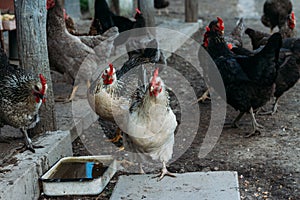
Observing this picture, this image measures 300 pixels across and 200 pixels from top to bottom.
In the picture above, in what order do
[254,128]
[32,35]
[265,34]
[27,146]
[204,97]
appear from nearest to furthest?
[27,146], [32,35], [254,128], [204,97], [265,34]

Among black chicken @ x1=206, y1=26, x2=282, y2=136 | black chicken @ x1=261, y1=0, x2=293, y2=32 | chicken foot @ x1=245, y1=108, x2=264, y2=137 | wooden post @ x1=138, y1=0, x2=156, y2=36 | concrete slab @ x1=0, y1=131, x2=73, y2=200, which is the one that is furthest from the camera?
black chicken @ x1=261, y1=0, x2=293, y2=32

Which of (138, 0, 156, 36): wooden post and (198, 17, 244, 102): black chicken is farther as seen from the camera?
(138, 0, 156, 36): wooden post

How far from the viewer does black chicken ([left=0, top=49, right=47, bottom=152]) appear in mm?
3805

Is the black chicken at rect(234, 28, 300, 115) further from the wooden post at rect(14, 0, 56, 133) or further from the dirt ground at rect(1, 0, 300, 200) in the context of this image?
the wooden post at rect(14, 0, 56, 133)

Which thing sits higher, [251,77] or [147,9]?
[147,9]

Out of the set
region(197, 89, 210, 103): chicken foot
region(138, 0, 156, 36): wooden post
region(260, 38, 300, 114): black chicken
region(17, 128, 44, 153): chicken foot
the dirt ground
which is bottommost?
the dirt ground

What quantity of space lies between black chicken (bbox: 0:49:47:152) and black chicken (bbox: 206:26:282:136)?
7.11 feet

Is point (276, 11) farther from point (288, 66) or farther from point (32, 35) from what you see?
point (32, 35)

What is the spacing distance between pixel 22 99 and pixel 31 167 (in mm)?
591

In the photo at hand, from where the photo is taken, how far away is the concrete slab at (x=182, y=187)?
3.66 metres

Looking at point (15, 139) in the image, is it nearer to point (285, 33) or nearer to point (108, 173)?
point (108, 173)

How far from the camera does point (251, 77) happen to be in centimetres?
485

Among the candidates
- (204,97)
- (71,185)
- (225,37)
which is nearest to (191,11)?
(225,37)

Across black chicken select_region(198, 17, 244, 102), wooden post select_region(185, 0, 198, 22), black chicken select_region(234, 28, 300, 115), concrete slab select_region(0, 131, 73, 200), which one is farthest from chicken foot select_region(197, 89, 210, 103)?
wooden post select_region(185, 0, 198, 22)
